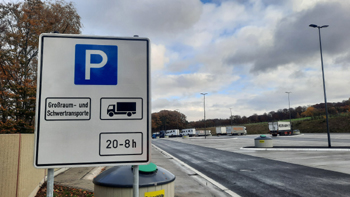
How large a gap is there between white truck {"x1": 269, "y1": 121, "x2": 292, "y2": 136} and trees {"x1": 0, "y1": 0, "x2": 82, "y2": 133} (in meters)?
55.4

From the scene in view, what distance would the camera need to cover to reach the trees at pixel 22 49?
12698mm

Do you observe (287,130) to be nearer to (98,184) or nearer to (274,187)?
(274,187)

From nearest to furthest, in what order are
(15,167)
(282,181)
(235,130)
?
(15,167) → (282,181) → (235,130)

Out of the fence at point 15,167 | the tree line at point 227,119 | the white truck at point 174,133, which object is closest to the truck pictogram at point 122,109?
the fence at point 15,167

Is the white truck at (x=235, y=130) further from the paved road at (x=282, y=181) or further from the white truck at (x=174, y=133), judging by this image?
the paved road at (x=282, y=181)

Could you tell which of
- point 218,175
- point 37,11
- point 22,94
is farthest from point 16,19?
point 218,175

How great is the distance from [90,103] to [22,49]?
1669 cm

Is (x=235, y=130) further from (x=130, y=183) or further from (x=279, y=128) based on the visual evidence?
(x=130, y=183)

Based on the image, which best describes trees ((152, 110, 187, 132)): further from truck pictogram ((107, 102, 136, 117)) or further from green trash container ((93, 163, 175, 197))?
truck pictogram ((107, 102, 136, 117))

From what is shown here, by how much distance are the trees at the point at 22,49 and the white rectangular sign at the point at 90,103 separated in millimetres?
11907

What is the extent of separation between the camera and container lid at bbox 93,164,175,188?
13.4 ft

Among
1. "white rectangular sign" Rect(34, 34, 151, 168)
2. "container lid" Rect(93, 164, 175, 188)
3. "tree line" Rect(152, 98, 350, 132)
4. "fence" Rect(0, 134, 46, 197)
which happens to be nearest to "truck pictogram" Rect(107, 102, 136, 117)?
"white rectangular sign" Rect(34, 34, 151, 168)

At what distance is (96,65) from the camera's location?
2215 millimetres

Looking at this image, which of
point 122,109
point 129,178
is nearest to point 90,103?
point 122,109
